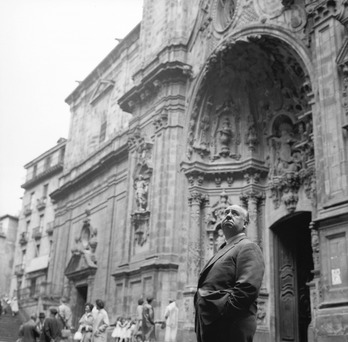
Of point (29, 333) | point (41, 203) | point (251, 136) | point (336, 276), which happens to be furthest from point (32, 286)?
point (336, 276)

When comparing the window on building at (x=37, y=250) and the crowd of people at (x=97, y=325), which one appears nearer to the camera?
the crowd of people at (x=97, y=325)

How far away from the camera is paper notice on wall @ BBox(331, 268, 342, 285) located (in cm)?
982

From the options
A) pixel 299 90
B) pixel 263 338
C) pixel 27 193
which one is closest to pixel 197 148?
pixel 299 90

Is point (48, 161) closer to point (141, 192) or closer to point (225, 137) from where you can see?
point (141, 192)

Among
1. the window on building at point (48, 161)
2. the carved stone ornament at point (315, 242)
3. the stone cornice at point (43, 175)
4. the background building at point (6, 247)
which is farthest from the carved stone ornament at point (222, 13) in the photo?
the background building at point (6, 247)

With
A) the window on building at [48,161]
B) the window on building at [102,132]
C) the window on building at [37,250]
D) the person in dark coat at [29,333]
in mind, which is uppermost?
the window on building at [48,161]

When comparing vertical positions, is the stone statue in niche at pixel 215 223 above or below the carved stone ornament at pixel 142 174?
below

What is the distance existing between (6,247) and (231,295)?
158ft

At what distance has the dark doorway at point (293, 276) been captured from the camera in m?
14.7

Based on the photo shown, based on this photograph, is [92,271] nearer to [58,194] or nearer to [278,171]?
[58,194]

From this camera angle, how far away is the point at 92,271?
76.8ft

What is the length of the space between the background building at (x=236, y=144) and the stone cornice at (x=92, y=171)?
3.51 metres

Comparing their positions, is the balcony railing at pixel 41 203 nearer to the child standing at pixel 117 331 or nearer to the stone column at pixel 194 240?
the child standing at pixel 117 331

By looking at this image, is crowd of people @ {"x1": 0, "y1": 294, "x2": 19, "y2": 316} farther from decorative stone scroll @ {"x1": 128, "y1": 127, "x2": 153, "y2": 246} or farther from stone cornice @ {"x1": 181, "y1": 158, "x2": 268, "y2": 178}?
stone cornice @ {"x1": 181, "y1": 158, "x2": 268, "y2": 178}
